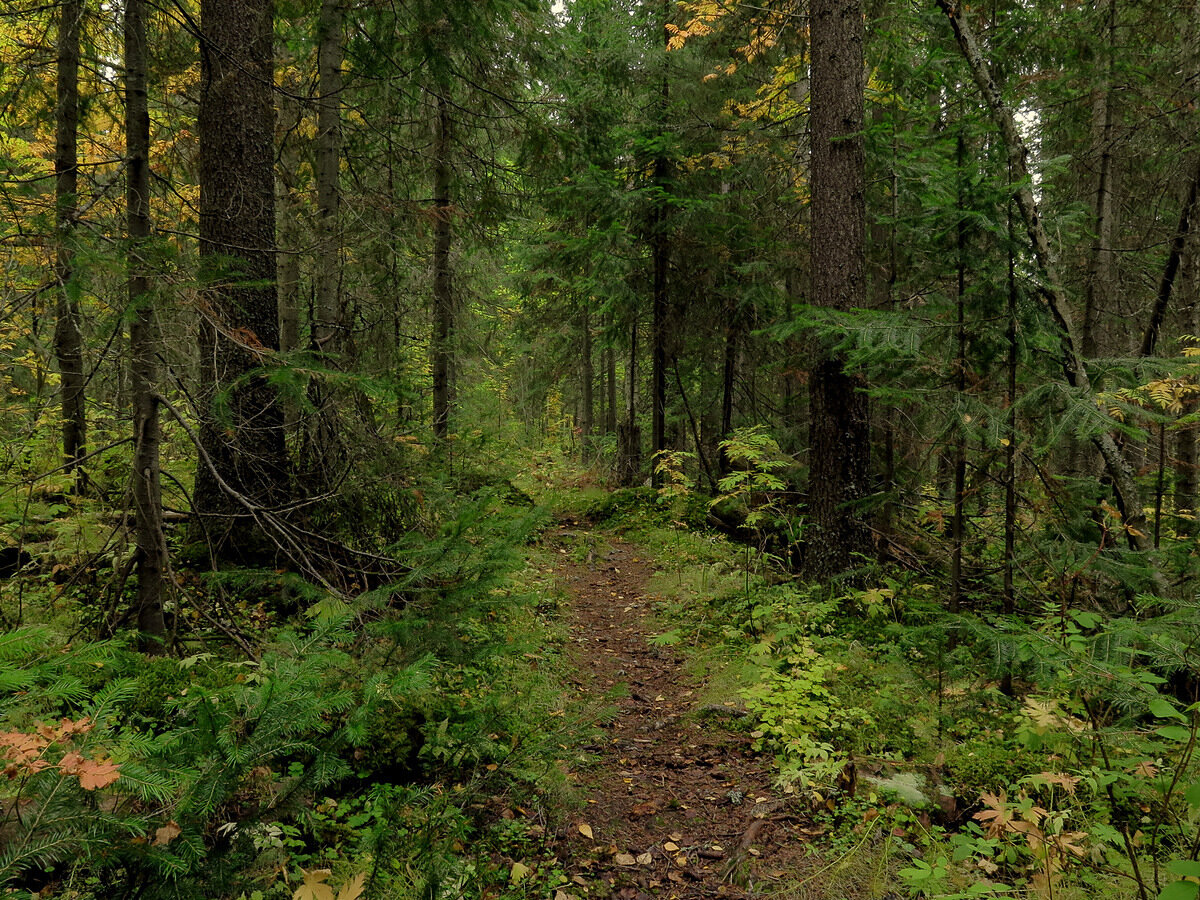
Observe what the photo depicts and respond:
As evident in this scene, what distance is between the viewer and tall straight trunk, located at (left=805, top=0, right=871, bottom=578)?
6734mm

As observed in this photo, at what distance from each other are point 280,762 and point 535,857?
1542mm

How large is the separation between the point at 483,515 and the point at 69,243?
102 inches

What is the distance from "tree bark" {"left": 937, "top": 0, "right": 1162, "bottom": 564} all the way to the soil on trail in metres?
3.60

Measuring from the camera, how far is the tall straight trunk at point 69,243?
3213 millimetres

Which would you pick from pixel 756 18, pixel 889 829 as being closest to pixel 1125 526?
pixel 889 829

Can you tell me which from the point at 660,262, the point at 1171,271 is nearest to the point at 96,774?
the point at 1171,271

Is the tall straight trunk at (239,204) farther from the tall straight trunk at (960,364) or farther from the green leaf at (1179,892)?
the green leaf at (1179,892)

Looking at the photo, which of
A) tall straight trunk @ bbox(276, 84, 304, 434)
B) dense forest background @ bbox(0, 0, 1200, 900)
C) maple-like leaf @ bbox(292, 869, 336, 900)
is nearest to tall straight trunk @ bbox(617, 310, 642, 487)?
dense forest background @ bbox(0, 0, 1200, 900)

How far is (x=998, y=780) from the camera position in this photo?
3953 mm

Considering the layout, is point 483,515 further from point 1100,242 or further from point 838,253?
point 1100,242

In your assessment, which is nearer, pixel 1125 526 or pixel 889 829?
pixel 889 829

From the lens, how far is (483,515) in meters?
4.25

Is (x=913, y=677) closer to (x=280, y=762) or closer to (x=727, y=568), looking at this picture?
(x=727, y=568)

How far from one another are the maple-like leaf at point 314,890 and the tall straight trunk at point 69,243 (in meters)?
2.08
